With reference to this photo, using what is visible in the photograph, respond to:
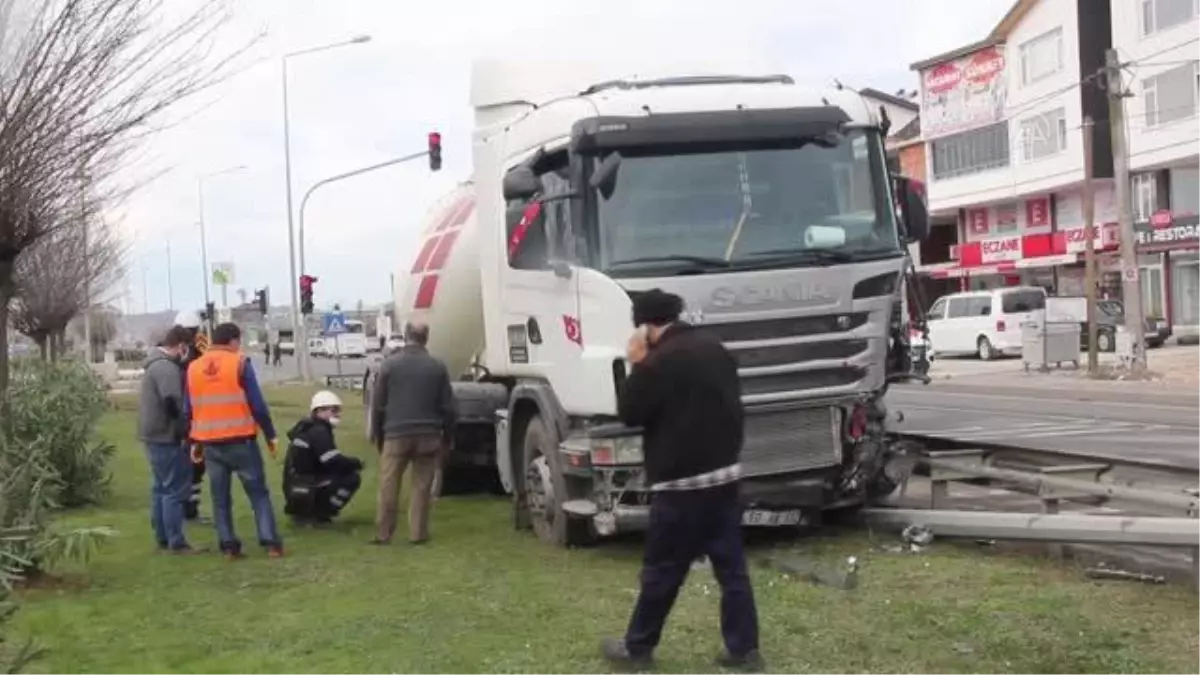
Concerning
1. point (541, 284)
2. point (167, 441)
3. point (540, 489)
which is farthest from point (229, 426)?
point (541, 284)

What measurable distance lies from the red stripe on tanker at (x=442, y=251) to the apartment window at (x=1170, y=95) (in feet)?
120

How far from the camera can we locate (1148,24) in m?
45.0

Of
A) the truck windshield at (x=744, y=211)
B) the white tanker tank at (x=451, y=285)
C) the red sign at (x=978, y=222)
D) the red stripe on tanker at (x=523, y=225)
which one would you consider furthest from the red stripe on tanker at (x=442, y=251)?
the red sign at (x=978, y=222)

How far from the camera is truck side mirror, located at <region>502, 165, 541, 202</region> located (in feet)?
30.5

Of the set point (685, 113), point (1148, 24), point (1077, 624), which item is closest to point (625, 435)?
point (685, 113)

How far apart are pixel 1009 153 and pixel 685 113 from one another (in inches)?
1903

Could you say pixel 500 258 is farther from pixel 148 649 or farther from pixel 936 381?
pixel 936 381

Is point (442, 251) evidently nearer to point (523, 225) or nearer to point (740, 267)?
point (523, 225)

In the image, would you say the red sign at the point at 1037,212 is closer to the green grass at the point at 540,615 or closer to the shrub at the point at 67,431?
the shrub at the point at 67,431

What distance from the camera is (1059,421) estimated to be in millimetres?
19500

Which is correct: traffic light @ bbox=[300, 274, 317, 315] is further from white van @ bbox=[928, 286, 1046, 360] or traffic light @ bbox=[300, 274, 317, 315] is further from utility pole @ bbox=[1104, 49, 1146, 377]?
utility pole @ bbox=[1104, 49, 1146, 377]

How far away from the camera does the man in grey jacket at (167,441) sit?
10.3 metres

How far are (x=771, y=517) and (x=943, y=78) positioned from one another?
173 ft

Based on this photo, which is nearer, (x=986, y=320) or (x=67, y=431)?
(x=67, y=431)
